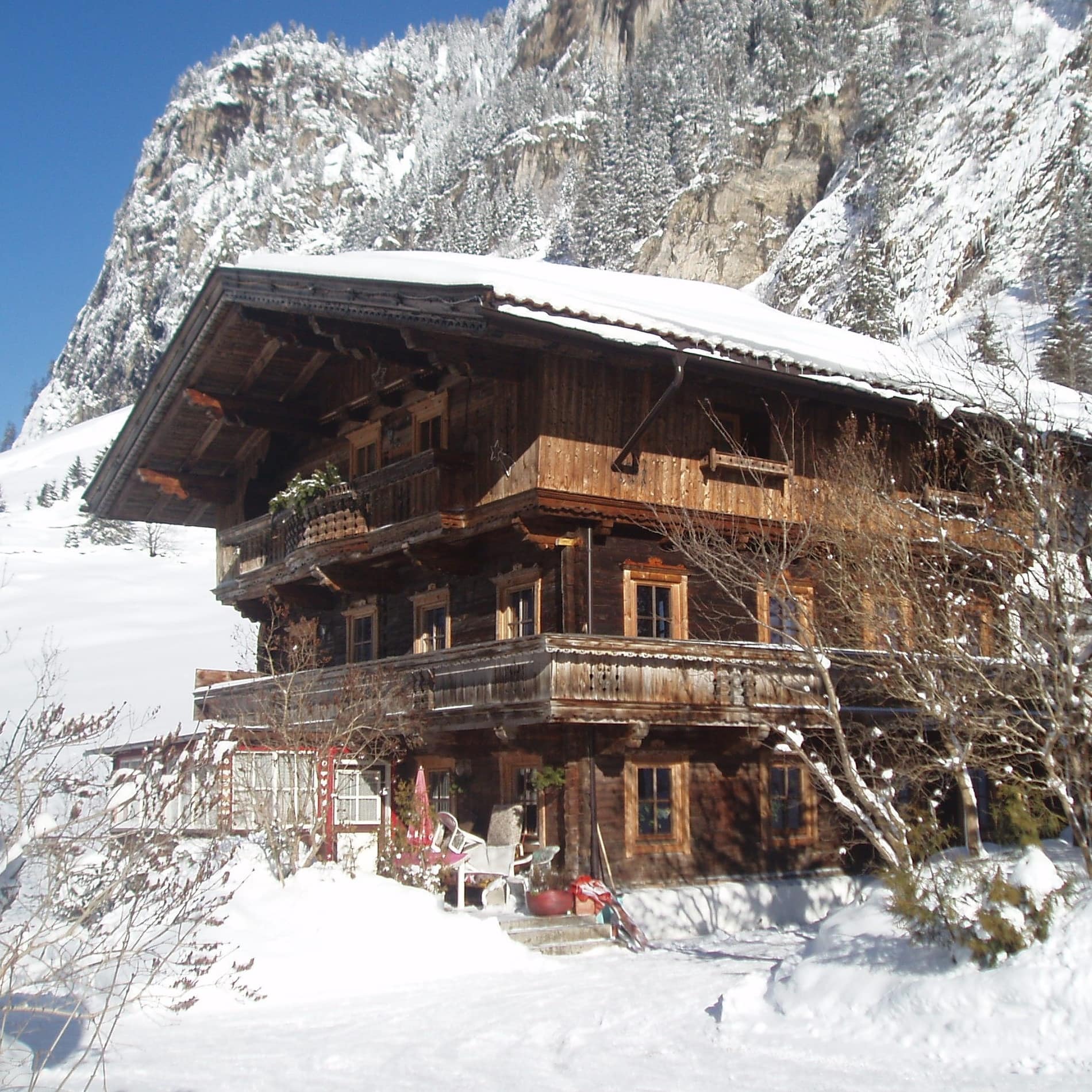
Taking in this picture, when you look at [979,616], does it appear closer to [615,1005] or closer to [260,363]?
[615,1005]

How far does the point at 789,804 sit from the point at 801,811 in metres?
0.30

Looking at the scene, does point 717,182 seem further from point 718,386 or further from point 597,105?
point 718,386

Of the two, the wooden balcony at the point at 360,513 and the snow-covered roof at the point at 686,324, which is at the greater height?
the snow-covered roof at the point at 686,324

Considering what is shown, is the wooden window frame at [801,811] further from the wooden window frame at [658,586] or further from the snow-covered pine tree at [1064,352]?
the snow-covered pine tree at [1064,352]

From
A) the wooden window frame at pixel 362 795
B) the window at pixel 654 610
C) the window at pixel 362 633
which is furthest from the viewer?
the window at pixel 362 633

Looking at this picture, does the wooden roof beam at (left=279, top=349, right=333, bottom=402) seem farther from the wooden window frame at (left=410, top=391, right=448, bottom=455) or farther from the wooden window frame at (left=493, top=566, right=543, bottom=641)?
the wooden window frame at (left=493, top=566, right=543, bottom=641)

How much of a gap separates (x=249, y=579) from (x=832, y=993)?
17.3m

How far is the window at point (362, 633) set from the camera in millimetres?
24516

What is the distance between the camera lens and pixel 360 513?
21.9 meters

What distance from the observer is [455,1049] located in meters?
11.6

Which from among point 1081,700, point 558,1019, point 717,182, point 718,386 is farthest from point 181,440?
point 717,182

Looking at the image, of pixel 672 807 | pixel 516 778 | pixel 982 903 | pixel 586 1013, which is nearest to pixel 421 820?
pixel 516 778

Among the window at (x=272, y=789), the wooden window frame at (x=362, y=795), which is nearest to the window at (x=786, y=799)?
the wooden window frame at (x=362, y=795)

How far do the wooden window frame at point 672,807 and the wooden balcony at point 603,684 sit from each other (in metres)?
1.46
